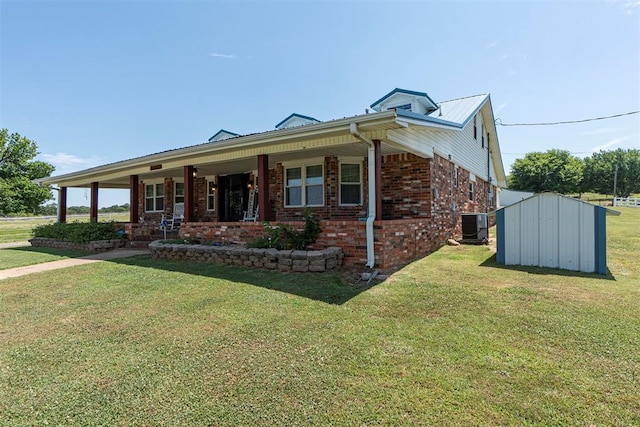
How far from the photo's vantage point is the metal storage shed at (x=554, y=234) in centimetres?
595

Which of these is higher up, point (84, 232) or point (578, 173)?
point (578, 173)

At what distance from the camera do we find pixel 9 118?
30281 millimetres

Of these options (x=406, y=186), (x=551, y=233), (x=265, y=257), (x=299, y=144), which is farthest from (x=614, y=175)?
(x=265, y=257)

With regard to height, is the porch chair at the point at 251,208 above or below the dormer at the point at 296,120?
below

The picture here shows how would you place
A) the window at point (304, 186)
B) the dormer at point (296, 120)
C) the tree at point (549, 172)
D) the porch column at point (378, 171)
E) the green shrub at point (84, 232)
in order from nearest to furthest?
the porch column at point (378, 171) < the window at point (304, 186) < the green shrub at point (84, 232) < the dormer at point (296, 120) < the tree at point (549, 172)

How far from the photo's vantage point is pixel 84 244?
10.6 m

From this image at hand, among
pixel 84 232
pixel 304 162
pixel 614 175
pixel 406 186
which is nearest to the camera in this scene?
pixel 406 186

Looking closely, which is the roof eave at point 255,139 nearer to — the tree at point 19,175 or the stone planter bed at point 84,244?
the stone planter bed at point 84,244

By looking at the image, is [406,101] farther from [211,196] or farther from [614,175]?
[614,175]

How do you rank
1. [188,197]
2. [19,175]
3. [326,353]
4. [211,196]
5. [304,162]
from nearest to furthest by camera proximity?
[326,353] → [188,197] → [304,162] → [211,196] → [19,175]

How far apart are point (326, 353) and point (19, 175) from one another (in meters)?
39.7

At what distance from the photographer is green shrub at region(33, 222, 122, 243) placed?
10820 mm

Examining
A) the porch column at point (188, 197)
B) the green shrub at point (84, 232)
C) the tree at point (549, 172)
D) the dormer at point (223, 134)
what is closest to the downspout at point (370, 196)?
the porch column at point (188, 197)

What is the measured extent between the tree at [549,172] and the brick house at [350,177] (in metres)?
32.1
